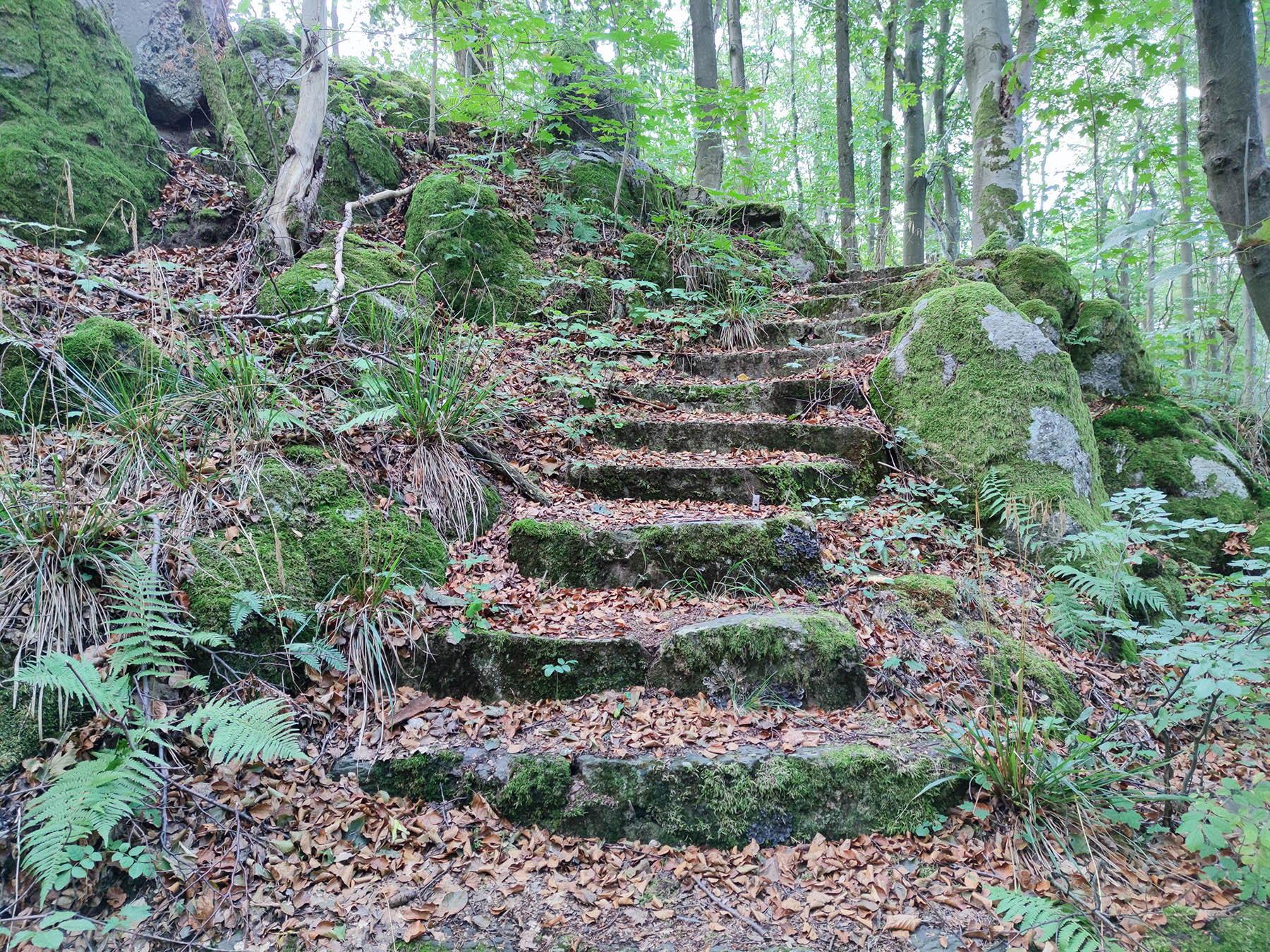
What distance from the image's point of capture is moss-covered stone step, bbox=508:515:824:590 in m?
3.05

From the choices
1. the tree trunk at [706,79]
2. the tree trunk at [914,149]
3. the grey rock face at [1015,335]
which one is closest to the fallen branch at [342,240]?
the grey rock face at [1015,335]

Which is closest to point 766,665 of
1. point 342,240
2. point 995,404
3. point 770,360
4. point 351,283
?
point 995,404

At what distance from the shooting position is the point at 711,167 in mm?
9758

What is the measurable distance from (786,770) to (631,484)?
6.77ft

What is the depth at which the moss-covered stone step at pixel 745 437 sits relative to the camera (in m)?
4.07

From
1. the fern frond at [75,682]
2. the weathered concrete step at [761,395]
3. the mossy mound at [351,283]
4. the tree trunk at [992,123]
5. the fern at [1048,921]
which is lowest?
the fern at [1048,921]

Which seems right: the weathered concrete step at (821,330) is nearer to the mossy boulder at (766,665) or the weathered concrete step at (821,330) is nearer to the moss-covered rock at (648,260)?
the moss-covered rock at (648,260)

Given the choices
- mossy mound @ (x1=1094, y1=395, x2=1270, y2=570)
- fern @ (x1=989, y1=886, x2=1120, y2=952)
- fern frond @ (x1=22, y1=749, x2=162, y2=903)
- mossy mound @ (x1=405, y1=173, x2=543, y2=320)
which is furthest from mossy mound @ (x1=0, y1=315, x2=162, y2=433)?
mossy mound @ (x1=1094, y1=395, x2=1270, y2=570)

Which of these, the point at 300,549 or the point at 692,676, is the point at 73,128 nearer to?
the point at 300,549

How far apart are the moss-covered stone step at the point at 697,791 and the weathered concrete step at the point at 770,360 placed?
11.6 feet

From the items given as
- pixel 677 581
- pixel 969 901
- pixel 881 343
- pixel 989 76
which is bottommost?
pixel 969 901

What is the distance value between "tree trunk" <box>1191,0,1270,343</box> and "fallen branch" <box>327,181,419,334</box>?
4362 millimetres

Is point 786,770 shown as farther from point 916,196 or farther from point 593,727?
point 916,196

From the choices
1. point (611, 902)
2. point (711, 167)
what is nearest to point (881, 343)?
point (611, 902)
